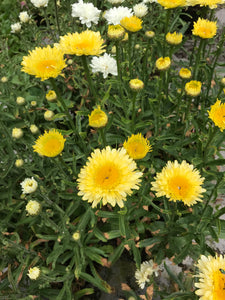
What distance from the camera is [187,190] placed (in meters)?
1.48

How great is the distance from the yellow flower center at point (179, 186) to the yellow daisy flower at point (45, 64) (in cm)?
100

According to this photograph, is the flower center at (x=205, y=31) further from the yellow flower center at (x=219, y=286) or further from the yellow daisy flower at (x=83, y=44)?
the yellow flower center at (x=219, y=286)

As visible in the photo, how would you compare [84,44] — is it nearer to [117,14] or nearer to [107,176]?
[117,14]

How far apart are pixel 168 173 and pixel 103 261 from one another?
3.41ft

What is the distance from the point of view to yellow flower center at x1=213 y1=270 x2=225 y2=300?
3.90 feet

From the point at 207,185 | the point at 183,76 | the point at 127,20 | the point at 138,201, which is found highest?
the point at 127,20

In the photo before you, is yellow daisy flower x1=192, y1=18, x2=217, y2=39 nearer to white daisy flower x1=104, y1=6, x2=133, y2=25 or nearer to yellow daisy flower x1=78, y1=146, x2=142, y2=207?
white daisy flower x1=104, y1=6, x2=133, y2=25

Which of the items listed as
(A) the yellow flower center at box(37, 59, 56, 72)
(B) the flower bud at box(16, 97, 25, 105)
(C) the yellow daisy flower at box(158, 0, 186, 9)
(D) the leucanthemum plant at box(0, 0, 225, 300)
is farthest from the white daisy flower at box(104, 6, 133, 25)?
(B) the flower bud at box(16, 97, 25, 105)

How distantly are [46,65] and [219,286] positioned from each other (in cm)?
164

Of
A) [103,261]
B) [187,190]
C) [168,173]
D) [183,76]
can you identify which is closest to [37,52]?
[183,76]

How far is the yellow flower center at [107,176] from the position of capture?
4.63ft

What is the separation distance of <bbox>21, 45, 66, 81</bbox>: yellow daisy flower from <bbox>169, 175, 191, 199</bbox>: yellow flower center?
100 centimetres

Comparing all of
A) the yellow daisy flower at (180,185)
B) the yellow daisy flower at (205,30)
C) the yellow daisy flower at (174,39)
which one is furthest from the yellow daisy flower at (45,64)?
the yellow daisy flower at (205,30)

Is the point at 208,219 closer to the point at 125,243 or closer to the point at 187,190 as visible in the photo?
the point at 187,190
